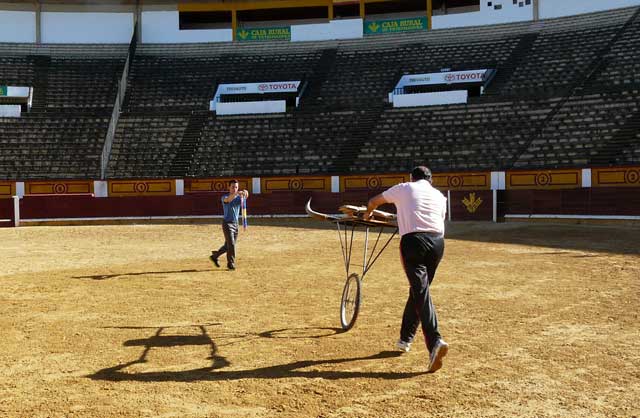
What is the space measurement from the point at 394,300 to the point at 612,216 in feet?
45.5

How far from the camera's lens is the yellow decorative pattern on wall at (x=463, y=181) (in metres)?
21.8

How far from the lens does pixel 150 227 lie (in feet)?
65.0

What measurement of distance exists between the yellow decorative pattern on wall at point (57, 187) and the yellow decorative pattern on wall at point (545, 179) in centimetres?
1634

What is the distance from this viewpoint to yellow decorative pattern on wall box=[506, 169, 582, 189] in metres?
20.2

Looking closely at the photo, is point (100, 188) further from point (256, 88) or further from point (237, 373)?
point (237, 373)

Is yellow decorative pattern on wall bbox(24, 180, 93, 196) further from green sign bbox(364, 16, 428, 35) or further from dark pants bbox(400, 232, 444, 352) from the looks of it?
dark pants bbox(400, 232, 444, 352)

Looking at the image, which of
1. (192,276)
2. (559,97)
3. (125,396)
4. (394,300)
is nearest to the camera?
(125,396)

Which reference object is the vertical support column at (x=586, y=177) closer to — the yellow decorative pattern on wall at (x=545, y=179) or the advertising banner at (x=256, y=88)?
the yellow decorative pattern on wall at (x=545, y=179)

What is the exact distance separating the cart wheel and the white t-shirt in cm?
126

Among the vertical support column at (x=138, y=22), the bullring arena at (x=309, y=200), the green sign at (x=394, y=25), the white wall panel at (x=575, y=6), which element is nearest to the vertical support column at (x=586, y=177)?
the bullring arena at (x=309, y=200)

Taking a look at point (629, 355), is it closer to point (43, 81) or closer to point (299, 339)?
point (299, 339)

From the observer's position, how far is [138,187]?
24625 millimetres

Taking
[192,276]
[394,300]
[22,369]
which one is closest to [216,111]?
[192,276]

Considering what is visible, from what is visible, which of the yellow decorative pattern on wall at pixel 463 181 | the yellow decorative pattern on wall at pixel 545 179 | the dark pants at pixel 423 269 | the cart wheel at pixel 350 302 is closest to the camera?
the dark pants at pixel 423 269
